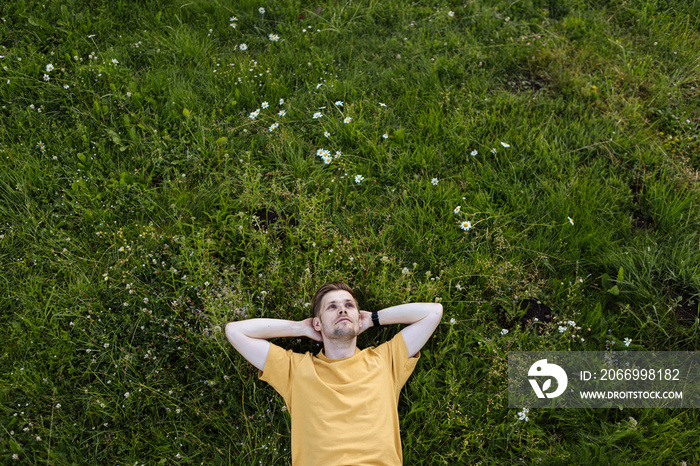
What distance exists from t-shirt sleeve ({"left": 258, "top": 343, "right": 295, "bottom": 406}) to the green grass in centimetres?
26

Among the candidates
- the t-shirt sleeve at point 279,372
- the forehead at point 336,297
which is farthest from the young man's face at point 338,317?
Answer: the t-shirt sleeve at point 279,372

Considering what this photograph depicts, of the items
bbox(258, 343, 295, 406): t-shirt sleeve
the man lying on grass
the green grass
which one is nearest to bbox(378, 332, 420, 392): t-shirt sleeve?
the man lying on grass

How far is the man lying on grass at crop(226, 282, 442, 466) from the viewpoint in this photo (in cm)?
305

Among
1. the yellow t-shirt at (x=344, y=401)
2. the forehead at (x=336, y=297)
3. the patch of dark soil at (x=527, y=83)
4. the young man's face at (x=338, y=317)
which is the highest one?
the patch of dark soil at (x=527, y=83)

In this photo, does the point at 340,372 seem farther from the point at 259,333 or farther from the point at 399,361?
the point at 259,333

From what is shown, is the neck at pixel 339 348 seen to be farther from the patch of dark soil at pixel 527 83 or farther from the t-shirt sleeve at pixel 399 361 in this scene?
the patch of dark soil at pixel 527 83

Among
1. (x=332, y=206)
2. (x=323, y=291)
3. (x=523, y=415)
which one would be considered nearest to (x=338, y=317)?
(x=323, y=291)

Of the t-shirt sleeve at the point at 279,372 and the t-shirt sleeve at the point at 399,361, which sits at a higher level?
the t-shirt sleeve at the point at 399,361

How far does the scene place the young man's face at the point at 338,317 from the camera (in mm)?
3311

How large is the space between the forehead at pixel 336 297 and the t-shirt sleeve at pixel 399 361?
47 centimetres

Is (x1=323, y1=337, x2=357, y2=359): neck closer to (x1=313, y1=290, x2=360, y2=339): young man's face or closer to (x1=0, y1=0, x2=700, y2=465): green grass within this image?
(x1=313, y1=290, x2=360, y2=339): young man's face

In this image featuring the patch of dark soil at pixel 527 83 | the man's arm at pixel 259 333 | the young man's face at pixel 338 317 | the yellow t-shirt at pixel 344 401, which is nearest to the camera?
the yellow t-shirt at pixel 344 401

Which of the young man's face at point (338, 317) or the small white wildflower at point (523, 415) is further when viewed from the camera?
the small white wildflower at point (523, 415)

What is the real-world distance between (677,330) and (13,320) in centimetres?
555
